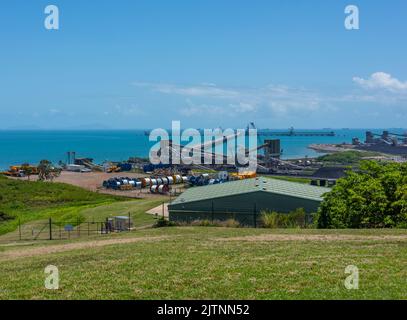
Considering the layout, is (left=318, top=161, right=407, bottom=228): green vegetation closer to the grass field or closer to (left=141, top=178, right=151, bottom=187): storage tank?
the grass field

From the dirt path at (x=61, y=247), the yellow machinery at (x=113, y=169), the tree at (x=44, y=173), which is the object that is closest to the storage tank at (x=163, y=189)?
the tree at (x=44, y=173)

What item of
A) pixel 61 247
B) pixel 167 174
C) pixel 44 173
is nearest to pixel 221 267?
pixel 61 247

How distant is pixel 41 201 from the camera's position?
5212cm

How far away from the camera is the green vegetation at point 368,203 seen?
21.5 m

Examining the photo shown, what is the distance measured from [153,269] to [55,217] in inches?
1172

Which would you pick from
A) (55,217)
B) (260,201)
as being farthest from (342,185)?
(55,217)

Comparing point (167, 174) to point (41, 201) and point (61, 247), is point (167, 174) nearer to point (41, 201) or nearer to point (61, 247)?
point (41, 201)

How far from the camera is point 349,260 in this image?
38.8 feet

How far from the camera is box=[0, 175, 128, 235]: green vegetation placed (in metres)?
40.9

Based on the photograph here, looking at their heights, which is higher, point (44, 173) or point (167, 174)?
A: point (44, 173)

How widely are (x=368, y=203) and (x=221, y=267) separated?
492 inches

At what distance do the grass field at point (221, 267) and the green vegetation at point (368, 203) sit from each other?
3.76 metres

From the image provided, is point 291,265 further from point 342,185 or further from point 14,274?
point 342,185

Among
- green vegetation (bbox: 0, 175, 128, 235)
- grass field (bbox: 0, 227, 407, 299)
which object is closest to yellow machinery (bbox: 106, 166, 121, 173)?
green vegetation (bbox: 0, 175, 128, 235)
